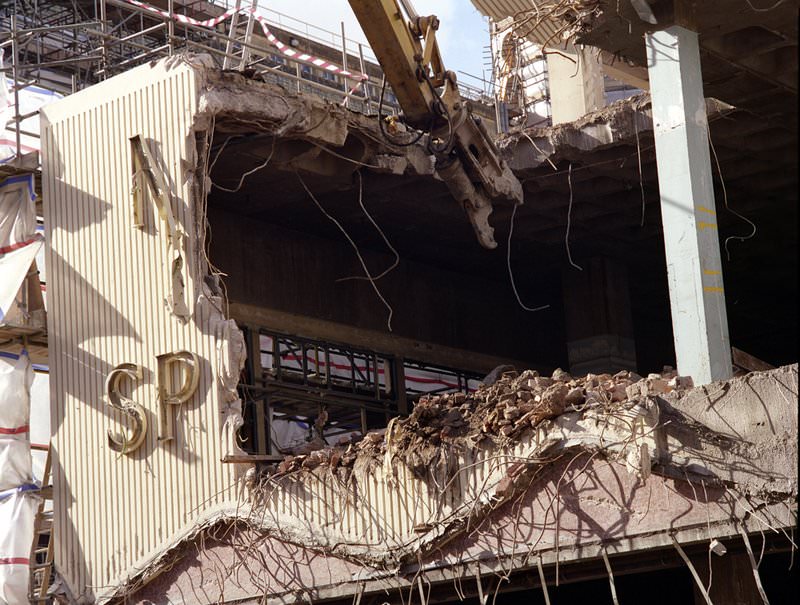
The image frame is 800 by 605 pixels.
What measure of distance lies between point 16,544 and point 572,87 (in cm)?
1250

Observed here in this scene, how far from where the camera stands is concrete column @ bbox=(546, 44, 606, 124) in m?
21.8

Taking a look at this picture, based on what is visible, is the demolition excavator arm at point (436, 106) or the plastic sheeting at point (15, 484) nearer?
the demolition excavator arm at point (436, 106)

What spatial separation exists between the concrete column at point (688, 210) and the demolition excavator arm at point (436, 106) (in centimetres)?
344

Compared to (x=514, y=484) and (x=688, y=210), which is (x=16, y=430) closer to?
(x=514, y=484)

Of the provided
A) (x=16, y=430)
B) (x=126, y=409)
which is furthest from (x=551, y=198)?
(x=16, y=430)

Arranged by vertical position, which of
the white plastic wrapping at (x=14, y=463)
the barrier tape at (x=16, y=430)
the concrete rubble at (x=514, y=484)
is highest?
the barrier tape at (x=16, y=430)

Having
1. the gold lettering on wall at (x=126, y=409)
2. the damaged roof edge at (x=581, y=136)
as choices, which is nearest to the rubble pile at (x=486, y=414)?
the gold lettering on wall at (x=126, y=409)

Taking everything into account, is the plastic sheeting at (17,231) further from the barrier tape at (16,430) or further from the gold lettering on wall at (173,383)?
the gold lettering on wall at (173,383)

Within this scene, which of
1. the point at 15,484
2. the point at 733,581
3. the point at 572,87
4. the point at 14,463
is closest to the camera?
the point at 733,581

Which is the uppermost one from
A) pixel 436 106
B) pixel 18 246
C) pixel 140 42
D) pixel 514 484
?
pixel 140 42

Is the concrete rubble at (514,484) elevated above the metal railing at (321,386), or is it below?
below

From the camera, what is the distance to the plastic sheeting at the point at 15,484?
588 inches

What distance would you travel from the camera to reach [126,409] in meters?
14.2

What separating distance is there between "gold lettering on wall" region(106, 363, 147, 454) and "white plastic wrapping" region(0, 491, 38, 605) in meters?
1.95
